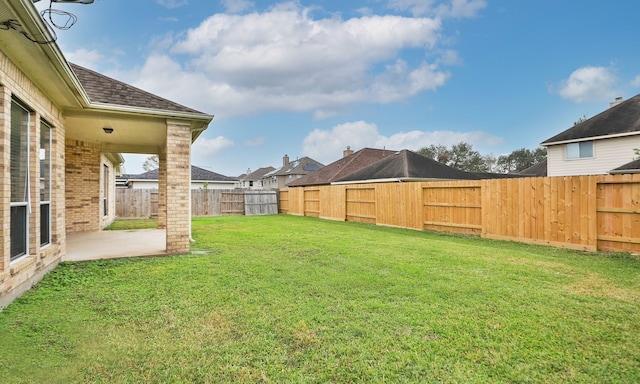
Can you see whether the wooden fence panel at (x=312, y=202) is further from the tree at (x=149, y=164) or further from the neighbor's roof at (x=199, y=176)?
the tree at (x=149, y=164)

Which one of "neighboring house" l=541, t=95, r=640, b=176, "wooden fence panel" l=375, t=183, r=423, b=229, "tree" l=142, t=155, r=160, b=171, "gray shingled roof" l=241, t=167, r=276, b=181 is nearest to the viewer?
"wooden fence panel" l=375, t=183, r=423, b=229

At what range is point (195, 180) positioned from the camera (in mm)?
28422

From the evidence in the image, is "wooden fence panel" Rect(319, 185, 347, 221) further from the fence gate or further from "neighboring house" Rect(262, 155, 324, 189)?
"neighboring house" Rect(262, 155, 324, 189)

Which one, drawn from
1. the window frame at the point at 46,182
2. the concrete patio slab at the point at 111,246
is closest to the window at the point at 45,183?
the window frame at the point at 46,182

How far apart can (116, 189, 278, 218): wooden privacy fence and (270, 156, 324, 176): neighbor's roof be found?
2112 centimetres

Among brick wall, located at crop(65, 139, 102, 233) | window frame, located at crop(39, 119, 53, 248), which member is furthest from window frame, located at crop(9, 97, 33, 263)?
brick wall, located at crop(65, 139, 102, 233)

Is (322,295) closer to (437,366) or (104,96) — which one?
(437,366)

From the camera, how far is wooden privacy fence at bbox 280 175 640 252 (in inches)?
263

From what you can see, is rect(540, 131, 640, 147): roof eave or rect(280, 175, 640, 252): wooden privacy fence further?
rect(540, 131, 640, 147): roof eave

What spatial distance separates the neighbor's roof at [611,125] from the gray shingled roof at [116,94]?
1844cm

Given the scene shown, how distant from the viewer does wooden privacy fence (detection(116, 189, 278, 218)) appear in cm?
1861

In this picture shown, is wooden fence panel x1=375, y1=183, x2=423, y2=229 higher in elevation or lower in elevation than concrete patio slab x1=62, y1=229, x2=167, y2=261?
higher

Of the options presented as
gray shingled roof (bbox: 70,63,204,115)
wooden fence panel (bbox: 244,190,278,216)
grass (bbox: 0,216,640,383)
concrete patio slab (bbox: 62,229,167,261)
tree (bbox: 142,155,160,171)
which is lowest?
grass (bbox: 0,216,640,383)

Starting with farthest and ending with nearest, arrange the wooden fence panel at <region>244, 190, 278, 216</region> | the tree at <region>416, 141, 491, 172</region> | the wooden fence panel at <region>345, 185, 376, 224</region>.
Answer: the tree at <region>416, 141, 491, 172</region>, the wooden fence panel at <region>244, 190, 278, 216</region>, the wooden fence panel at <region>345, 185, 376, 224</region>
